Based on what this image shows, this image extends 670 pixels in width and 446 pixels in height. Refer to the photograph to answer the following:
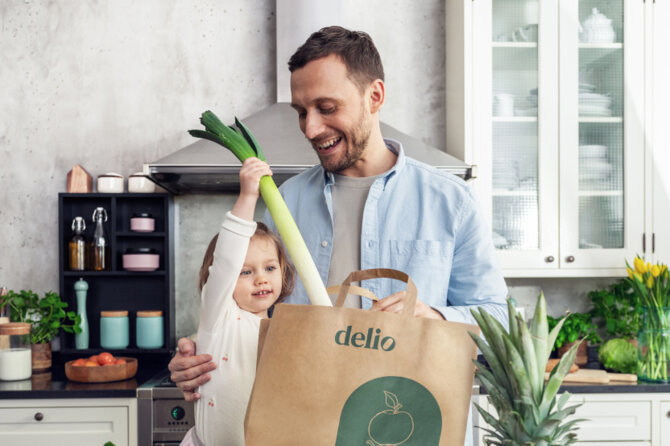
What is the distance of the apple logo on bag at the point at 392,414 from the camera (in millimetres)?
918

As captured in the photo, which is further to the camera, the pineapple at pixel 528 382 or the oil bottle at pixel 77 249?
the oil bottle at pixel 77 249

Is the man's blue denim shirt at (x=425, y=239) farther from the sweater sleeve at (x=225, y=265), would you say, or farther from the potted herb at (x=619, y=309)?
the potted herb at (x=619, y=309)

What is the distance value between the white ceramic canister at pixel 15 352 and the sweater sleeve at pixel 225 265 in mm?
1705

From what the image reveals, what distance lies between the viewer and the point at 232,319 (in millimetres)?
1366

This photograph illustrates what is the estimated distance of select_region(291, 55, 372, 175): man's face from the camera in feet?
4.32

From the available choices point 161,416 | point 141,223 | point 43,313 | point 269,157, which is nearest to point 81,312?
point 43,313

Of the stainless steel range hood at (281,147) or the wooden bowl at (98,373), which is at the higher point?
the stainless steel range hood at (281,147)

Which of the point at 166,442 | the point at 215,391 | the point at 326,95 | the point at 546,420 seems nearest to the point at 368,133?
the point at 326,95

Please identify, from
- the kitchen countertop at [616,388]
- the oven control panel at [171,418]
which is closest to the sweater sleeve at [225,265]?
the oven control panel at [171,418]

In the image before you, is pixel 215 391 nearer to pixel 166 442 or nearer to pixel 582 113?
pixel 166 442

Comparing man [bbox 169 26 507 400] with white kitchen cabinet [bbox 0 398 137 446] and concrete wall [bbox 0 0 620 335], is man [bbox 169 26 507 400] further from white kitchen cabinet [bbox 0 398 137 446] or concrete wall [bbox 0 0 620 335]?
concrete wall [bbox 0 0 620 335]

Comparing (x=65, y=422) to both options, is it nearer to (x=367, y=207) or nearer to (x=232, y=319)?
(x=232, y=319)

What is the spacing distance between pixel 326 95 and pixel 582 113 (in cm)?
193

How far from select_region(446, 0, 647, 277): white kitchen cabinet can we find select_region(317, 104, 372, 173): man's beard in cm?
149
